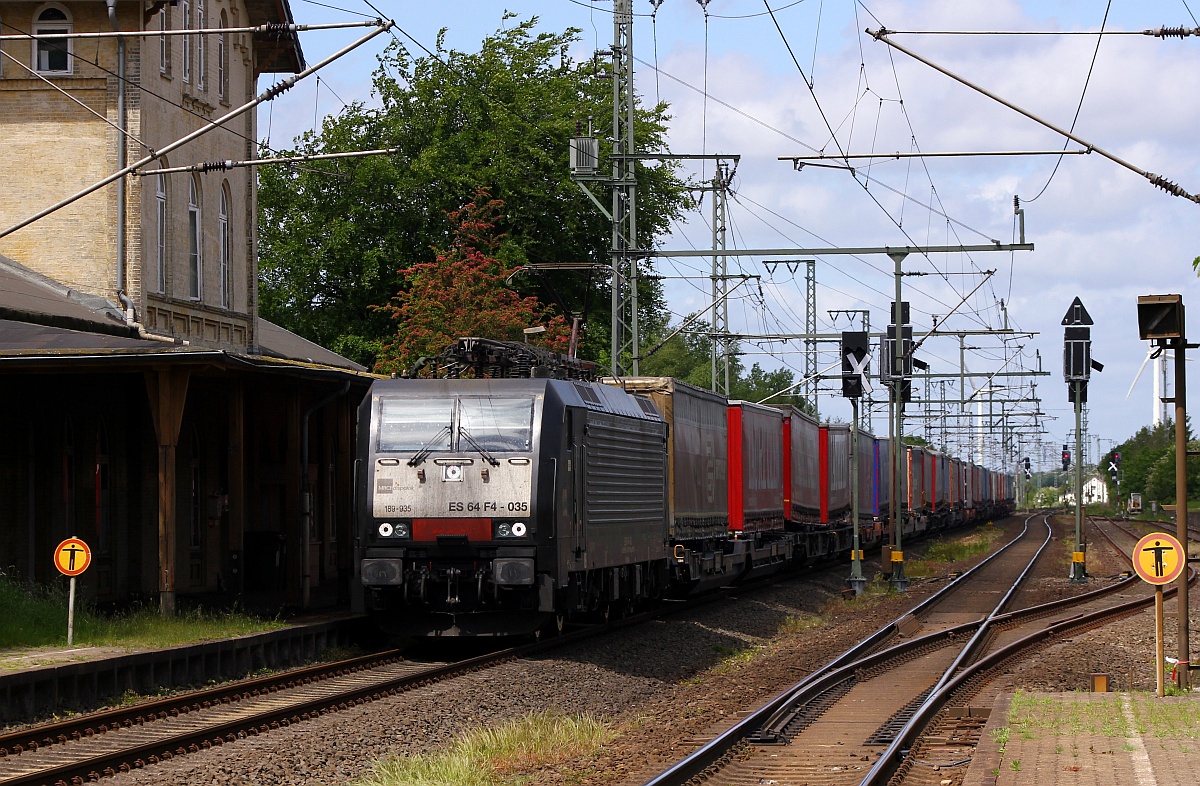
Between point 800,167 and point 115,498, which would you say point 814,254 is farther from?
point 115,498

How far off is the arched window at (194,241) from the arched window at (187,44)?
70.3 inches

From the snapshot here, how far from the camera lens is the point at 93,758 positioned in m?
10.5

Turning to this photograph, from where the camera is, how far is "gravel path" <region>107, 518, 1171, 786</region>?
1090 cm

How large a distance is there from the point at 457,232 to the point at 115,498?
20.5 metres

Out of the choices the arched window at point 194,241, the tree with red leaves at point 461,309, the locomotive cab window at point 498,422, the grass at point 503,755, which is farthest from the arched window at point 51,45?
the grass at point 503,755

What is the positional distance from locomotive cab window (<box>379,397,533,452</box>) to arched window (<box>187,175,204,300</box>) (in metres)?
11.1

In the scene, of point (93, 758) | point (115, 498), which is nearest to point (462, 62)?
point (115, 498)

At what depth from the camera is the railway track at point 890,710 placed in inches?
432

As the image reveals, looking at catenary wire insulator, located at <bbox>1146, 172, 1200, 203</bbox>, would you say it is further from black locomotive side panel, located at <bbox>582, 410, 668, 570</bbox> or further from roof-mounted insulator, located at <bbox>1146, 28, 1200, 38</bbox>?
black locomotive side panel, located at <bbox>582, 410, 668, 570</bbox>

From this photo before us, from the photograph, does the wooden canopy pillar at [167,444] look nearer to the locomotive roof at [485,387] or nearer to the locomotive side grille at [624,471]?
the locomotive roof at [485,387]

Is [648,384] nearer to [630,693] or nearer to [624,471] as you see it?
[624,471]

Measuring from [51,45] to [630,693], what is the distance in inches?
614

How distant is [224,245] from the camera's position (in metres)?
29.2

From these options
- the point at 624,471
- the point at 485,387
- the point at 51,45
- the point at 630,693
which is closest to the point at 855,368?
the point at 624,471
